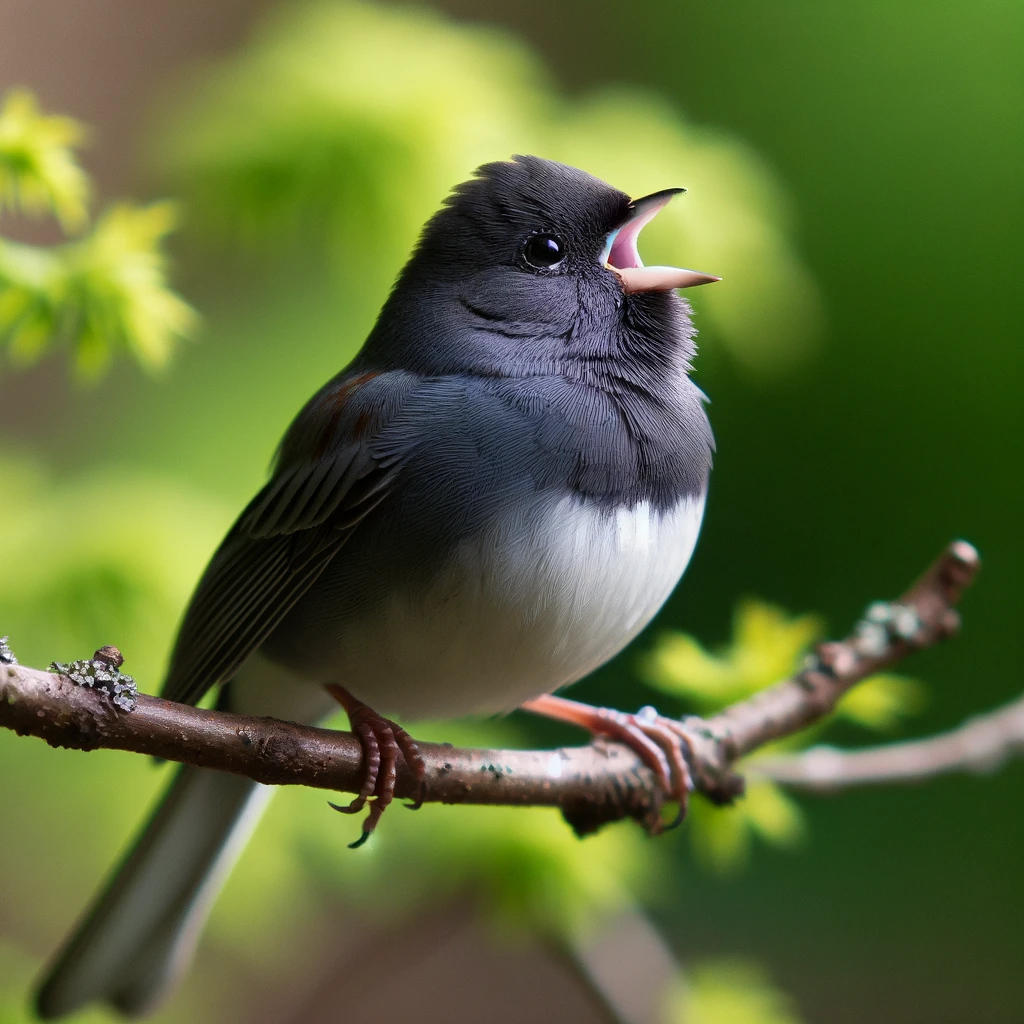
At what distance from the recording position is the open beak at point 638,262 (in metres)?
1.18

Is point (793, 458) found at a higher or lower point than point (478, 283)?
lower

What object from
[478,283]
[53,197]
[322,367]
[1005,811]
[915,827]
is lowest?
[915,827]

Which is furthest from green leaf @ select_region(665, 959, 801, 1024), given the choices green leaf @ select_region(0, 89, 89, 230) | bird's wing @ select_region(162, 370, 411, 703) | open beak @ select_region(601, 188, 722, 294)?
green leaf @ select_region(0, 89, 89, 230)

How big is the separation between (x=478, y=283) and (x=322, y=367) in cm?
72

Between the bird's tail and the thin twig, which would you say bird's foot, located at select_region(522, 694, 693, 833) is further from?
the bird's tail

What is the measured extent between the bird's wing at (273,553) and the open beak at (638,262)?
0.35m

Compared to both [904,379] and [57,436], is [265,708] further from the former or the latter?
[904,379]

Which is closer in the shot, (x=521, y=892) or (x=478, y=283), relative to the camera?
(x=478, y=283)

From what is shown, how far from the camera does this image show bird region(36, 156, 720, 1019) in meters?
1.10

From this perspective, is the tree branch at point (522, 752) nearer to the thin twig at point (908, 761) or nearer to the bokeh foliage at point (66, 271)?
the thin twig at point (908, 761)

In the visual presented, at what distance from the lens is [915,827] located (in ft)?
8.80

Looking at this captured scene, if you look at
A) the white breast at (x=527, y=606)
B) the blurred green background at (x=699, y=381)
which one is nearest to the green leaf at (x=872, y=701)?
the blurred green background at (x=699, y=381)

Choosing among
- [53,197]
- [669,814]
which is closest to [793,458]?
[669,814]

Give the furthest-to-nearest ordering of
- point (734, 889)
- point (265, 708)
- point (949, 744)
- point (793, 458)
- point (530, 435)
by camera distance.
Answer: point (734, 889) < point (793, 458) < point (949, 744) < point (265, 708) < point (530, 435)
